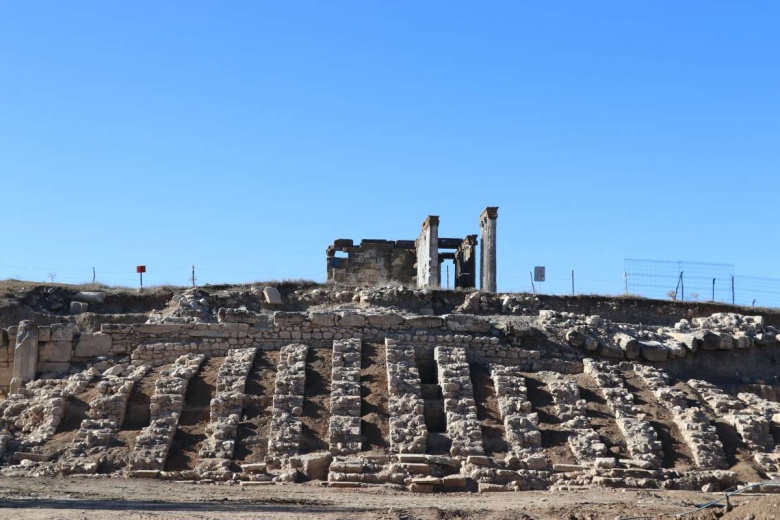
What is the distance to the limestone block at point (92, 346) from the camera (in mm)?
20609

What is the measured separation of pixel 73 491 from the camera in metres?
14.9

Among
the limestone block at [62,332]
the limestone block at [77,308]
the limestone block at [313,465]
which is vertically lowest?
the limestone block at [313,465]

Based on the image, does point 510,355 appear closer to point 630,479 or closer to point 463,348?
point 463,348

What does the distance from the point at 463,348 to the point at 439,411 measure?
2529 millimetres

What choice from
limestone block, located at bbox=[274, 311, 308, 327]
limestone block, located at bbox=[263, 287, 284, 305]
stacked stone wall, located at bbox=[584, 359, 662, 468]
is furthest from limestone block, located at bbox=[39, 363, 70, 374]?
stacked stone wall, located at bbox=[584, 359, 662, 468]

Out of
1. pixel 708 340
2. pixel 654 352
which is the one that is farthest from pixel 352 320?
pixel 708 340

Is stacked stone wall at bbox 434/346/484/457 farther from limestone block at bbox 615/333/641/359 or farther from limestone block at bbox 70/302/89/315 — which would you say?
limestone block at bbox 70/302/89/315

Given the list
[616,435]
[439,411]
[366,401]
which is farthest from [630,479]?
[366,401]

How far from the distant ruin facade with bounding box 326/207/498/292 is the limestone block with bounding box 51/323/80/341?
467 inches

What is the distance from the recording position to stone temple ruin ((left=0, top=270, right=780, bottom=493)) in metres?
17.0

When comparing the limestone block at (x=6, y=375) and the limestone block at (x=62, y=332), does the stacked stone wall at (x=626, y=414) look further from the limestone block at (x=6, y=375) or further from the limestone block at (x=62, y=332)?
the limestone block at (x=6, y=375)

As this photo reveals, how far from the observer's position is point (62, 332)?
2062cm

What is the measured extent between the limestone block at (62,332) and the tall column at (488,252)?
1202 centimetres

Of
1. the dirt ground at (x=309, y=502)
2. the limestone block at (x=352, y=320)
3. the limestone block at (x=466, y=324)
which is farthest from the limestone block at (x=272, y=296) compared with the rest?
the dirt ground at (x=309, y=502)
